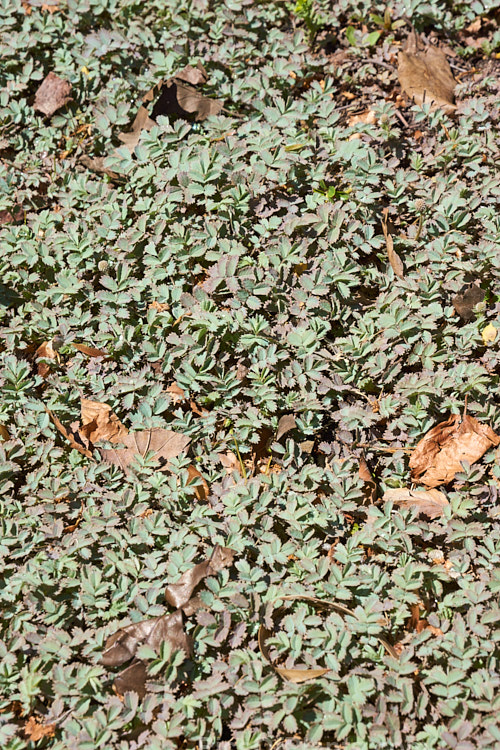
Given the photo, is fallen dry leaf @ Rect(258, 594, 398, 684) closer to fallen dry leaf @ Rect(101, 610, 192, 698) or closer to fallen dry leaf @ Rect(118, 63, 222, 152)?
fallen dry leaf @ Rect(101, 610, 192, 698)

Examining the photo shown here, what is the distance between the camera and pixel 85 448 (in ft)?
9.96

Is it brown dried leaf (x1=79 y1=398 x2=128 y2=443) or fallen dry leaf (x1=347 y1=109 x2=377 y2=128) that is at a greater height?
fallen dry leaf (x1=347 y1=109 x2=377 y2=128)

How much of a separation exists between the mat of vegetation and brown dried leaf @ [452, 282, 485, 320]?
0.02 metres

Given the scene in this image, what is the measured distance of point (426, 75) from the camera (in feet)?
13.5

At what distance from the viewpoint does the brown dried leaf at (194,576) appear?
2.54 metres

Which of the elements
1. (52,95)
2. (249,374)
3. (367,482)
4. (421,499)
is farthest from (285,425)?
(52,95)

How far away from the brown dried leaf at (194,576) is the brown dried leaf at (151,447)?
1.73ft

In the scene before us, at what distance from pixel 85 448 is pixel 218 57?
2519 mm

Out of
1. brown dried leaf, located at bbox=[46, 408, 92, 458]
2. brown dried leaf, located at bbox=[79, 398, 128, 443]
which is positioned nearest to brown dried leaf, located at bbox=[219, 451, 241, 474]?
brown dried leaf, located at bbox=[79, 398, 128, 443]

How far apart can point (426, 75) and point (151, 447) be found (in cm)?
280

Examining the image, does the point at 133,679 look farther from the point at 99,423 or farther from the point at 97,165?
the point at 97,165

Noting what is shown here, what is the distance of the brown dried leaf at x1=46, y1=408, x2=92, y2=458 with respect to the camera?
3021 millimetres

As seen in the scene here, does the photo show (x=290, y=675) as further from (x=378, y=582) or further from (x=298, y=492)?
(x=298, y=492)

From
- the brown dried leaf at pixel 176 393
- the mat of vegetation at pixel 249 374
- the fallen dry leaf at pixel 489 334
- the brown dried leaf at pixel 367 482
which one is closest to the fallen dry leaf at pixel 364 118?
the mat of vegetation at pixel 249 374
